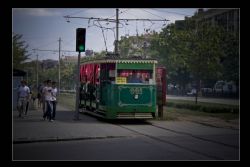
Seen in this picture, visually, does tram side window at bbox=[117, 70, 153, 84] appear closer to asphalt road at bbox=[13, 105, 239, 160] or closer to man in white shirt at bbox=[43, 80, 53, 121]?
asphalt road at bbox=[13, 105, 239, 160]

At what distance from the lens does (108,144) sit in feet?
45.1

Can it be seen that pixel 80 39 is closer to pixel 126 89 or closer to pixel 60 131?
pixel 126 89

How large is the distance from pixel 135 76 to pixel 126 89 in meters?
0.84

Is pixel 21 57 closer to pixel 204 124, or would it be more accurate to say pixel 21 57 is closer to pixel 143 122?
pixel 143 122

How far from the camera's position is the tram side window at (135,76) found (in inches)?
823

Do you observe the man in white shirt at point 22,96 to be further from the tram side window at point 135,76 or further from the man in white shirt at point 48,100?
the tram side window at point 135,76

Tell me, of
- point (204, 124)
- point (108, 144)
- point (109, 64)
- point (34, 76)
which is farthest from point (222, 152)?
point (34, 76)

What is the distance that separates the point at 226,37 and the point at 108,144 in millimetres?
45520

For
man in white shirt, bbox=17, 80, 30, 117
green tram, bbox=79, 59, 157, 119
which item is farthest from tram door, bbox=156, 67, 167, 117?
man in white shirt, bbox=17, 80, 30, 117

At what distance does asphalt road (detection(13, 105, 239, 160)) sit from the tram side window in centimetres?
224

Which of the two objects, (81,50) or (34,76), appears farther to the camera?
(34,76)

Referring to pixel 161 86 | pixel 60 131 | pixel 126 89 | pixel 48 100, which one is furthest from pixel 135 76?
pixel 60 131

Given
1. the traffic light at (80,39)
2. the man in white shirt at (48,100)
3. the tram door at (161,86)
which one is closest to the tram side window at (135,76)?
the tram door at (161,86)

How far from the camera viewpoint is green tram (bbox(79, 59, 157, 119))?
20516 mm
